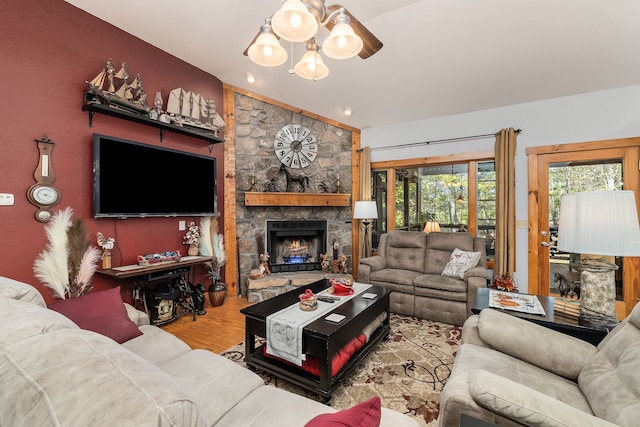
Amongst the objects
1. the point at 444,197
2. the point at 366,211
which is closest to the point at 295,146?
the point at 366,211

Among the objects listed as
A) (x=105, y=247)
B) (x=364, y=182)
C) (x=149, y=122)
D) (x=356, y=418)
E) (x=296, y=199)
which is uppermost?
(x=149, y=122)

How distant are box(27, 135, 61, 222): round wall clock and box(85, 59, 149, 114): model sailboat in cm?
56

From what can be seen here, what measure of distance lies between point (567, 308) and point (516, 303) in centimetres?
29

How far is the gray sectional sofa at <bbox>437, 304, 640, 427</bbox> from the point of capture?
3.21 feet

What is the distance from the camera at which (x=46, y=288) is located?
101 inches

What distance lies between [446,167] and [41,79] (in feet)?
16.6

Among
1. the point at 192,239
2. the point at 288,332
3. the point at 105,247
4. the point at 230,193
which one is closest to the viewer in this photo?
the point at 288,332

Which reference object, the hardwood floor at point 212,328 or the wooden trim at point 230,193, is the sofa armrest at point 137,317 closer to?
the hardwood floor at point 212,328

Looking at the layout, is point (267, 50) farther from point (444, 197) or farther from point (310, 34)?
point (444, 197)

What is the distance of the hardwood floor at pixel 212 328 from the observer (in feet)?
9.02

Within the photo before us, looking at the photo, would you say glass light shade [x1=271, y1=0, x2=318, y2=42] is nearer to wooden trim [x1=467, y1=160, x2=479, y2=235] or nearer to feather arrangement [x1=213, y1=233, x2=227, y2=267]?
feather arrangement [x1=213, y1=233, x2=227, y2=267]

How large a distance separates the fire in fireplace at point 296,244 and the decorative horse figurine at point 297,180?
570 mm

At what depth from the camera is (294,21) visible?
5.36 ft

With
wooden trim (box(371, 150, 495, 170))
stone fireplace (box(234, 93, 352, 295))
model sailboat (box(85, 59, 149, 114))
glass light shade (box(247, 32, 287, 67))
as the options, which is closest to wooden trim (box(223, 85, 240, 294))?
stone fireplace (box(234, 93, 352, 295))
